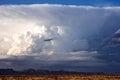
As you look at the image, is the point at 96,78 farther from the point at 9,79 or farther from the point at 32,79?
the point at 9,79

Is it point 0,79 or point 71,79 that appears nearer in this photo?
point 0,79

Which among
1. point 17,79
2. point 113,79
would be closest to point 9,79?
point 17,79

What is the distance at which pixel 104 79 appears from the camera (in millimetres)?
141125

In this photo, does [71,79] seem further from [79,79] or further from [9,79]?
[9,79]

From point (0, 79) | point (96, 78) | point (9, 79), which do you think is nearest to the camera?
point (0, 79)

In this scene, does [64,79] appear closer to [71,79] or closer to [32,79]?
[71,79]

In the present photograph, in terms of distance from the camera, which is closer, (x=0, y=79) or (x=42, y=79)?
(x=0, y=79)

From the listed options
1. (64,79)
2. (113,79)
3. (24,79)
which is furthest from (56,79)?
(113,79)

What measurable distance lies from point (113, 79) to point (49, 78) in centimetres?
2955

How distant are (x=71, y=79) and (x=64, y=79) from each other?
3.87m

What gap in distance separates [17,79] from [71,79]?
25.6m

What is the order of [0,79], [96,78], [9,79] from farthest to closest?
[96,78] → [9,79] → [0,79]

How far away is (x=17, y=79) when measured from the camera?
137250mm

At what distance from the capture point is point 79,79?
461ft
